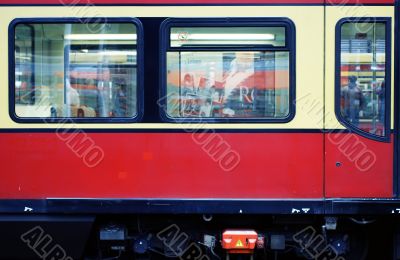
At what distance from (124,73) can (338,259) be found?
110 inches

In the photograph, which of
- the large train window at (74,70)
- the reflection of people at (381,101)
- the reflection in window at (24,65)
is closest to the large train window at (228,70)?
the large train window at (74,70)

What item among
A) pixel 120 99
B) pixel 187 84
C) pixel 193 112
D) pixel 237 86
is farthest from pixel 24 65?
pixel 237 86

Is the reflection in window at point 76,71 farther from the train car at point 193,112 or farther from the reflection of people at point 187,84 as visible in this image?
the reflection of people at point 187,84

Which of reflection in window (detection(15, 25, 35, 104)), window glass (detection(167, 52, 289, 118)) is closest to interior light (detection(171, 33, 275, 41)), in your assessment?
window glass (detection(167, 52, 289, 118))

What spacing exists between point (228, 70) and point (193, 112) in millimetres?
512

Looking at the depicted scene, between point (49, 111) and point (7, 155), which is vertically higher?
point (49, 111)

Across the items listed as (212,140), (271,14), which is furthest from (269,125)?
(271,14)

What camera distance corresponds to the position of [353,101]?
18.1ft

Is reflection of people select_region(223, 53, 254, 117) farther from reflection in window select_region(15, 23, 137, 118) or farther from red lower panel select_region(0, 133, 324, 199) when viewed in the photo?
reflection in window select_region(15, 23, 137, 118)

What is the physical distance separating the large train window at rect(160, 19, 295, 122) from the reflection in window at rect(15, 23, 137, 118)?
0.36 metres

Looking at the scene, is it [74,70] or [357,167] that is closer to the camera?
[357,167]

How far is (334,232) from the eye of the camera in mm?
5863

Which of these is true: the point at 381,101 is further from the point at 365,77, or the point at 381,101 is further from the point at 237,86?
the point at 237,86

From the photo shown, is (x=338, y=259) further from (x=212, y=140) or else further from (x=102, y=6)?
(x=102, y=6)
